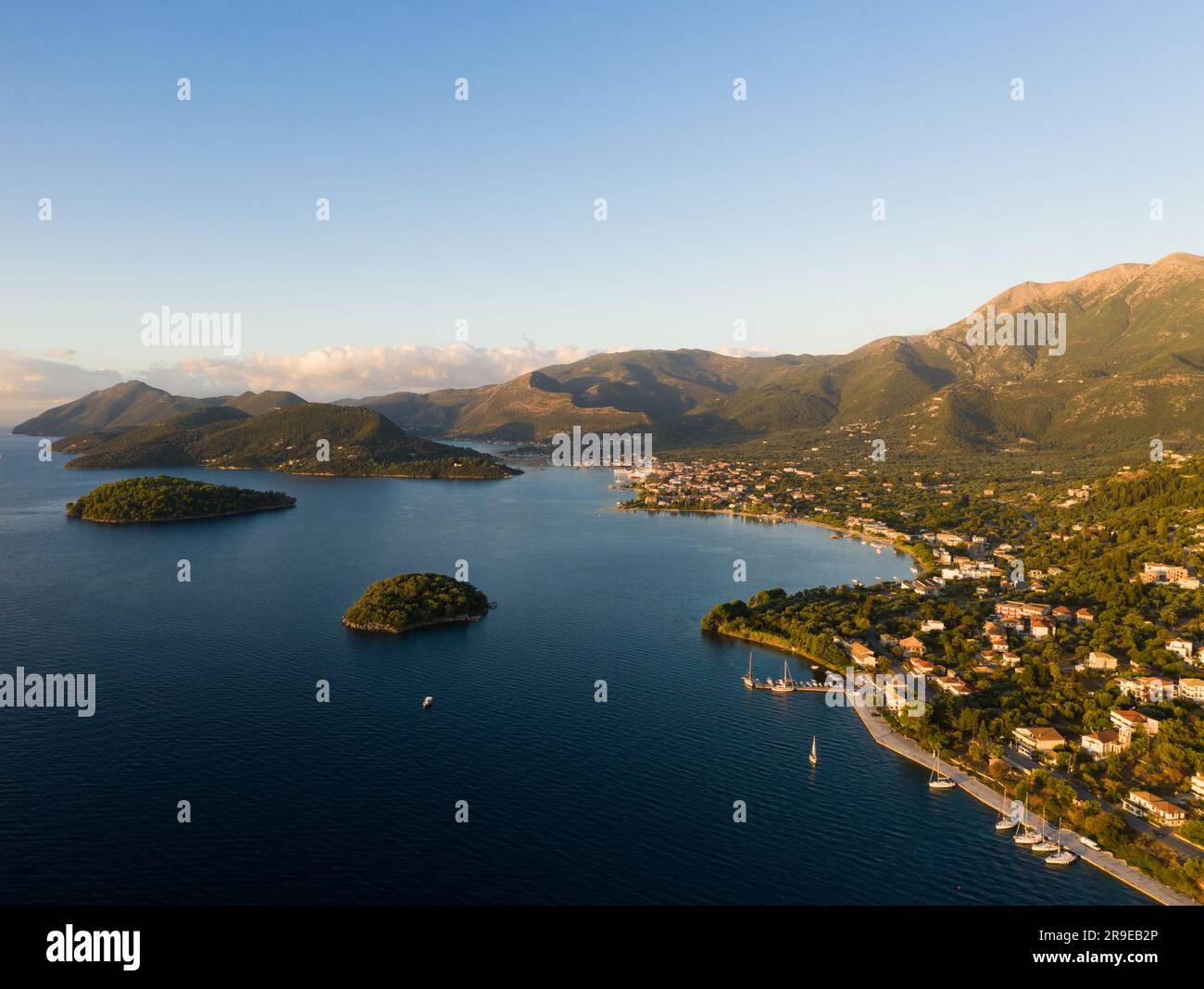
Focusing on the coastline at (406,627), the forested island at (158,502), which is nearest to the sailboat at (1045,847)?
the coastline at (406,627)

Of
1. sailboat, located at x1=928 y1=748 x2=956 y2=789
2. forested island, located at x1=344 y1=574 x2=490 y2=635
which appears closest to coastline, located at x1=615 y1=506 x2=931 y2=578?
sailboat, located at x1=928 y1=748 x2=956 y2=789

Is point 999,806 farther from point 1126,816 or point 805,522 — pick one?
point 805,522

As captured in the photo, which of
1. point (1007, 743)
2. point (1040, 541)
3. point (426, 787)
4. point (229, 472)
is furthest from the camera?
point (229, 472)

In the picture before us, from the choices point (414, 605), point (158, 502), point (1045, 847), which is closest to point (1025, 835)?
point (1045, 847)

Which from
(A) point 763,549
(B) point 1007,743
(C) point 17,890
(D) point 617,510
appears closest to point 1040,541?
(A) point 763,549
